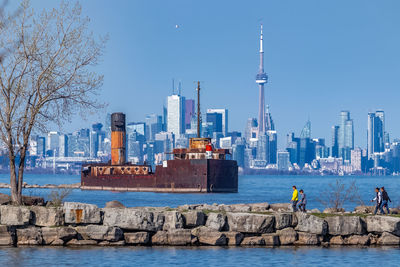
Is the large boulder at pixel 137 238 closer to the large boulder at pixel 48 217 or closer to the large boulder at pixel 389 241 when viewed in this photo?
the large boulder at pixel 48 217

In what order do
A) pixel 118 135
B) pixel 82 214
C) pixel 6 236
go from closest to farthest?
pixel 6 236 < pixel 82 214 < pixel 118 135

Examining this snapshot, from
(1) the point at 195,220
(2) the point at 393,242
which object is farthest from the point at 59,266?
(2) the point at 393,242

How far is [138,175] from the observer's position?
116 meters

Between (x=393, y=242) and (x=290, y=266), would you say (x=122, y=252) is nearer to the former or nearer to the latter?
(x=290, y=266)

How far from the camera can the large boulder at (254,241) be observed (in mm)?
29484

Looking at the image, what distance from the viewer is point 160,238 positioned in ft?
96.5

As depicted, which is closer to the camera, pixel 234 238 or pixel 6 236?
pixel 6 236

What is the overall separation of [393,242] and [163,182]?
8065cm

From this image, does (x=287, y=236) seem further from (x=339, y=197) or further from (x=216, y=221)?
(x=339, y=197)

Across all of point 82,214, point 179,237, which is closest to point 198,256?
point 179,237

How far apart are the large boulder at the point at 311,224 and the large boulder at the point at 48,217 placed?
30.5 feet

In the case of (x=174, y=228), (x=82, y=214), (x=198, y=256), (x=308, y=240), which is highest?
(x=82, y=214)

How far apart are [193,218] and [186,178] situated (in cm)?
7545

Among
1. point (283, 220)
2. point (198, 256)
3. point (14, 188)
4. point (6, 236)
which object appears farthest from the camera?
point (14, 188)
